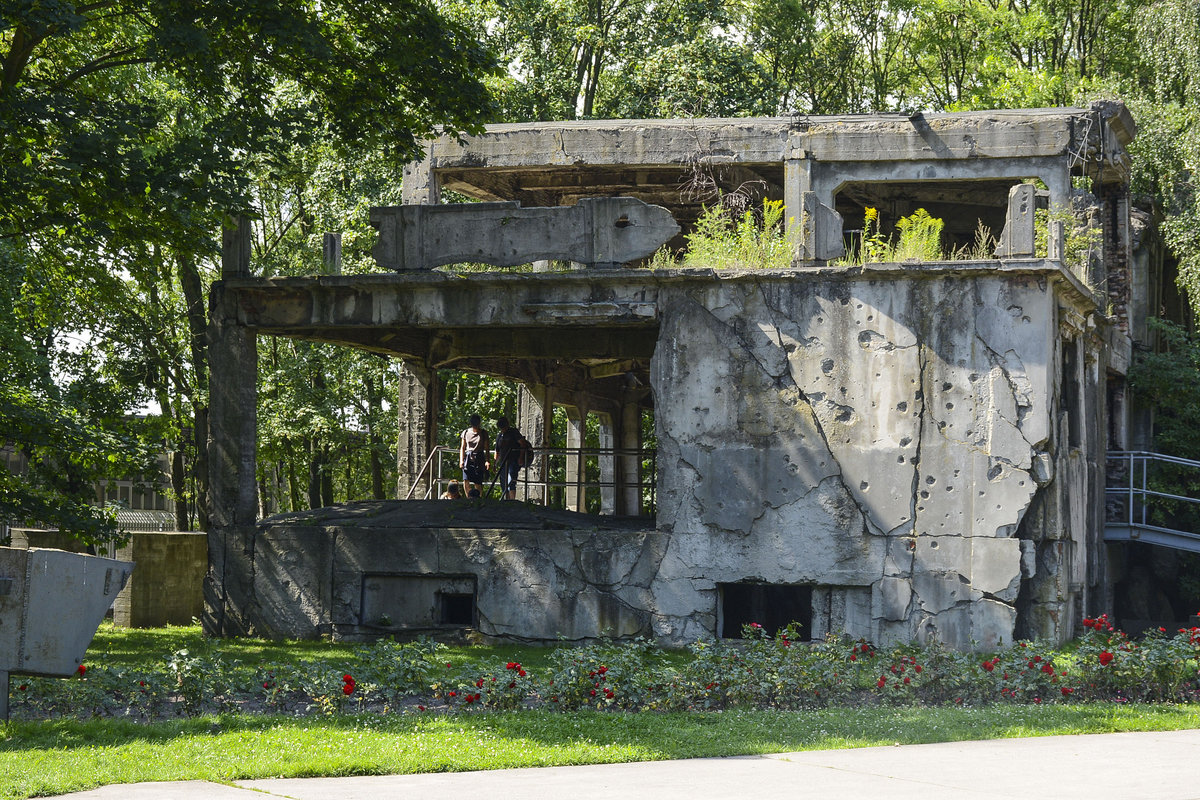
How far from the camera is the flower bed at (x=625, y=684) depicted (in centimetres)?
970

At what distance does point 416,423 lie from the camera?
813 inches

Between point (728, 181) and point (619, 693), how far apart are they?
12.3 metres

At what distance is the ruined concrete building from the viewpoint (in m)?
13.7

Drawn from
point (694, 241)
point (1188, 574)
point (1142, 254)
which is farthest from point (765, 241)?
point (1142, 254)

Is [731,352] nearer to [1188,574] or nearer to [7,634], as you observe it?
[7,634]

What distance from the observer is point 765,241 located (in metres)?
14.9

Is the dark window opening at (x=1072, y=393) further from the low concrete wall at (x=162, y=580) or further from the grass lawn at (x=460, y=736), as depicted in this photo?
the low concrete wall at (x=162, y=580)

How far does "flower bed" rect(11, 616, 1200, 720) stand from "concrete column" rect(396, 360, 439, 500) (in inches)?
352

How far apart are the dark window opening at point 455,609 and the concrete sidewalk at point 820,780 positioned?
8.01 meters

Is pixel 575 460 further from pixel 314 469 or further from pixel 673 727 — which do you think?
pixel 673 727

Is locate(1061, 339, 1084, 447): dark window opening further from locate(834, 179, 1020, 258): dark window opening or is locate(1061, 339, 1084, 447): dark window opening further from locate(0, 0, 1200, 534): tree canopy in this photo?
locate(0, 0, 1200, 534): tree canopy

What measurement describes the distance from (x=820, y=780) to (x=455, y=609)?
30.5 feet

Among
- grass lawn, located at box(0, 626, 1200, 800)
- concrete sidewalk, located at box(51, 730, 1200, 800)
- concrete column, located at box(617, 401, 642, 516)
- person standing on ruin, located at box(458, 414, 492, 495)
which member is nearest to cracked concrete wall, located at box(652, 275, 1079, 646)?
grass lawn, located at box(0, 626, 1200, 800)

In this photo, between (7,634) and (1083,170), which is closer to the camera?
(7,634)
